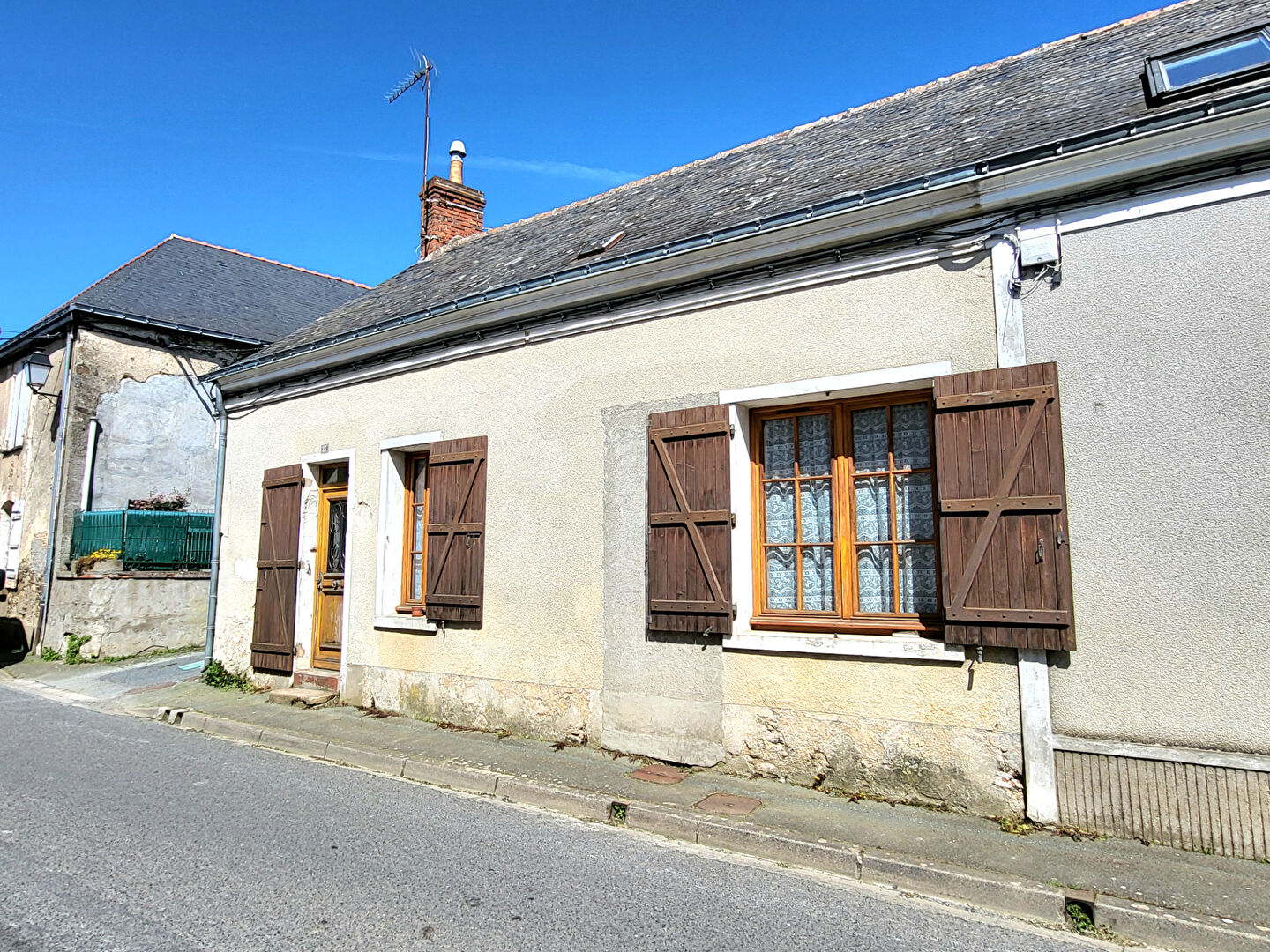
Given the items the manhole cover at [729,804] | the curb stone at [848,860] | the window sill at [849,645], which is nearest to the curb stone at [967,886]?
the curb stone at [848,860]

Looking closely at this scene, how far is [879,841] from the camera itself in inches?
173

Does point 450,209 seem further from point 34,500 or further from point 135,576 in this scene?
point 34,500

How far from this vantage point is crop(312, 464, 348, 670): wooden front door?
9.02 meters

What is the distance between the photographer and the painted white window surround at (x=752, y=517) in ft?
16.8

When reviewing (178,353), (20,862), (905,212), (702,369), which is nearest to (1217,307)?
(905,212)

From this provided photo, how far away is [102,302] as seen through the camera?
43.8 feet

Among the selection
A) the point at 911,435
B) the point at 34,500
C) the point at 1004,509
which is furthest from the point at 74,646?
the point at 1004,509

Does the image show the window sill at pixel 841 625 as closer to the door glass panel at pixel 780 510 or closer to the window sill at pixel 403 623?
the door glass panel at pixel 780 510

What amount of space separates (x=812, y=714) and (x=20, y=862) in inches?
174

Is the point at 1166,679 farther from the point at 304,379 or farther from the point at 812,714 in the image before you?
the point at 304,379

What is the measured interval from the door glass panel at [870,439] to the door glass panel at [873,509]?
89 millimetres

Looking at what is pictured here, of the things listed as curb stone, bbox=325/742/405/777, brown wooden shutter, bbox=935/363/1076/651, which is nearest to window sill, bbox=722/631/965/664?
brown wooden shutter, bbox=935/363/1076/651

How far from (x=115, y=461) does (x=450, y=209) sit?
672cm

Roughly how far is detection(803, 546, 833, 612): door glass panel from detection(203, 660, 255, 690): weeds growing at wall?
671 centimetres
